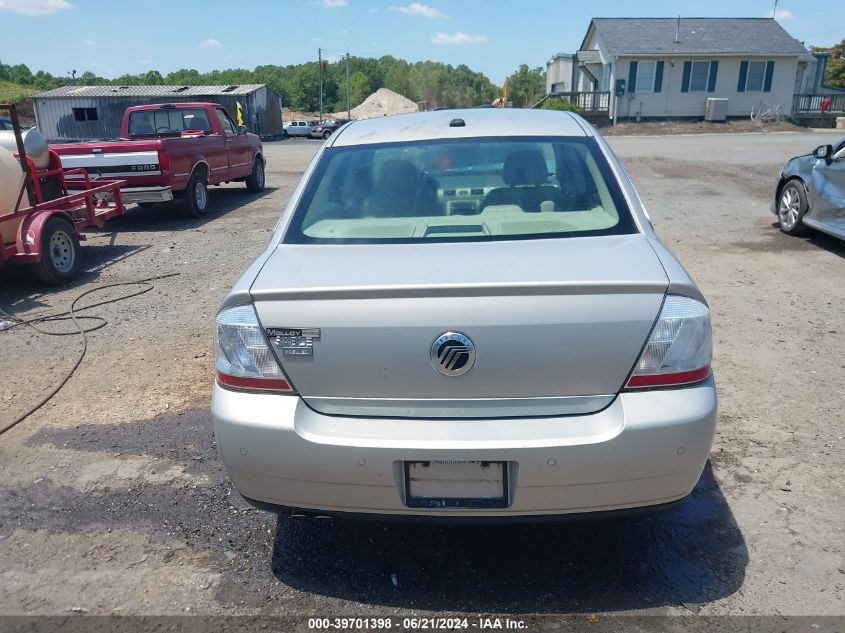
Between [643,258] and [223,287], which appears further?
[223,287]

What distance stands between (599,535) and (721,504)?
2.30 feet

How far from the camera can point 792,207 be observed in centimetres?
959

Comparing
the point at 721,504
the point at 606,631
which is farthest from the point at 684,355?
the point at 721,504

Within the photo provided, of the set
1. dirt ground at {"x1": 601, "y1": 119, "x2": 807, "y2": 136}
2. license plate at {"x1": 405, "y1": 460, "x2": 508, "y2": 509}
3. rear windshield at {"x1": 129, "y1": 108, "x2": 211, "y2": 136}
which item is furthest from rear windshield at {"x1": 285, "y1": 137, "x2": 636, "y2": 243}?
dirt ground at {"x1": 601, "y1": 119, "x2": 807, "y2": 136}

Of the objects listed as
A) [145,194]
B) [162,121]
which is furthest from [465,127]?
[162,121]

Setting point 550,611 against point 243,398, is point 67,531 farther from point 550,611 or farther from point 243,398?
point 550,611

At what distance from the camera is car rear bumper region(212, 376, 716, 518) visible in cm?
249

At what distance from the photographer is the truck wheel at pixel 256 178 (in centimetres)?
1572

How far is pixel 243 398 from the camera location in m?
2.66

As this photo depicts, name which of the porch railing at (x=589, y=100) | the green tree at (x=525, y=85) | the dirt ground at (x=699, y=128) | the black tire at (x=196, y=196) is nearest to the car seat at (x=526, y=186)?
the black tire at (x=196, y=196)

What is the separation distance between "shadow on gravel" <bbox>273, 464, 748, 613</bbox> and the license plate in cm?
29

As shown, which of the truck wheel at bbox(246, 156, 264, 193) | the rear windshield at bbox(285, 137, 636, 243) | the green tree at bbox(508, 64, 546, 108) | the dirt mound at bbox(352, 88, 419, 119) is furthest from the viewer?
the dirt mound at bbox(352, 88, 419, 119)

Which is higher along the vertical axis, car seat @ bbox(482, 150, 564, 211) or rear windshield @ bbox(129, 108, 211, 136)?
car seat @ bbox(482, 150, 564, 211)

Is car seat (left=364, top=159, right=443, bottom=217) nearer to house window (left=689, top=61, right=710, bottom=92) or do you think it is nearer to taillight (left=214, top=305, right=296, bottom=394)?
taillight (left=214, top=305, right=296, bottom=394)
